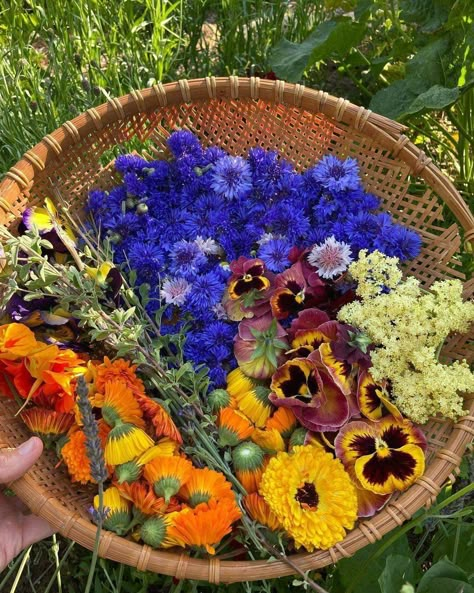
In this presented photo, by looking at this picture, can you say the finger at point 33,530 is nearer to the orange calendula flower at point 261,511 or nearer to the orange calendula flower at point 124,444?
the orange calendula flower at point 124,444

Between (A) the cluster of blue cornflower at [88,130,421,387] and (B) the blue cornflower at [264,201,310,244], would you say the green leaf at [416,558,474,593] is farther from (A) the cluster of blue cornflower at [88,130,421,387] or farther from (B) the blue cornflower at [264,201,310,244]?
(B) the blue cornflower at [264,201,310,244]

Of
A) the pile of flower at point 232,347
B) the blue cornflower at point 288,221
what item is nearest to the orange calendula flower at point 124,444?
the pile of flower at point 232,347

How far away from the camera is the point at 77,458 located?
0.85m

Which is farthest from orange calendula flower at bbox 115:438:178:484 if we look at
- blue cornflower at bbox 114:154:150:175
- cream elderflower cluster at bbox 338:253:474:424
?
blue cornflower at bbox 114:154:150:175

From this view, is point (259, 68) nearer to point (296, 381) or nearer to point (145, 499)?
point (296, 381)

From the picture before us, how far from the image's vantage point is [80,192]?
46.1 inches

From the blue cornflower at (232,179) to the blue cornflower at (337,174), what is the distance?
125 mm

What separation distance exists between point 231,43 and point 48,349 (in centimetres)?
112

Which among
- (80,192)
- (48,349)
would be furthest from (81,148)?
(48,349)

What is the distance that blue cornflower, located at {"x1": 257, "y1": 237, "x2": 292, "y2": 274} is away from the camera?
1059 mm

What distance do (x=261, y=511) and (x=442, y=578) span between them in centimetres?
24

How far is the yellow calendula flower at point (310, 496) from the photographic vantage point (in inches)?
31.2

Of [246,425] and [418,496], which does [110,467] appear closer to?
[246,425]

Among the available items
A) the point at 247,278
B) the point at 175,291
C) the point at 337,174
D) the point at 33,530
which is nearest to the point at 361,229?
the point at 337,174
